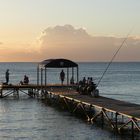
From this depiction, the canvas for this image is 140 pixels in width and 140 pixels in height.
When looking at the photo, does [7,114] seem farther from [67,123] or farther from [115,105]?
[115,105]

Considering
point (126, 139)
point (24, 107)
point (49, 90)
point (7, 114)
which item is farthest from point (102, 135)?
point (49, 90)

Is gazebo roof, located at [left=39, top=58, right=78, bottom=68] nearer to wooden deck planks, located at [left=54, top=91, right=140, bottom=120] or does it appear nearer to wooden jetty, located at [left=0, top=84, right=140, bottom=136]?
wooden jetty, located at [left=0, top=84, right=140, bottom=136]

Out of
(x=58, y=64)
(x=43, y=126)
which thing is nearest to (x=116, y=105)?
(x=43, y=126)

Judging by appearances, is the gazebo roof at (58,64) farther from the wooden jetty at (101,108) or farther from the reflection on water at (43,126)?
the reflection on water at (43,126)

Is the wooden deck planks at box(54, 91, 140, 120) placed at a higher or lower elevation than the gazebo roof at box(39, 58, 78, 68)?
lower

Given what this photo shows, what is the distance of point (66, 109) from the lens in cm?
3628

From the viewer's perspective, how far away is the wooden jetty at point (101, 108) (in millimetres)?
25188

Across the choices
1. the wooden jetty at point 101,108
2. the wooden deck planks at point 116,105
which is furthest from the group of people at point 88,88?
the wooden deck planks at point 116,105

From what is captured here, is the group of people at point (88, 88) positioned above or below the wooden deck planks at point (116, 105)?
above

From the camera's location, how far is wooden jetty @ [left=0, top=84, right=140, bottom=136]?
2519cm

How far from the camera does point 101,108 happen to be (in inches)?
1080

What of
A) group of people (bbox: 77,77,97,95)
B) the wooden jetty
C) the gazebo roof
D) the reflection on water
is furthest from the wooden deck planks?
the gazebo roof

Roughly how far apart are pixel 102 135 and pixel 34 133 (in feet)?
12.0

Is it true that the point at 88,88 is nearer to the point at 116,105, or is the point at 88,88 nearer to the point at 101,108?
the point at 116,105
